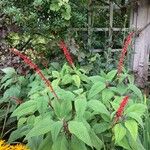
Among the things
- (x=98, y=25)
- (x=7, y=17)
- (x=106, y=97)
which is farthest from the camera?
(x=98, y=25)

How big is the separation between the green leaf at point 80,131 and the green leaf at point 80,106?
0.07 meters

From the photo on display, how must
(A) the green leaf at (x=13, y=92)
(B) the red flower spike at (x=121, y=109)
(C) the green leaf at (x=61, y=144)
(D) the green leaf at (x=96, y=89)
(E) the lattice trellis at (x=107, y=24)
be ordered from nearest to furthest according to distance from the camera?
(B) the red flower spike at (x=121, y=109) < (C) the green leaf at (x=61, y=144) < (D) the green leaf at (x=96, y=89) < (A) the green leaf at (x=13, y=92) < (E) the lattice trellis at (x=107, y=24)

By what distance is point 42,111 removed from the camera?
2.13 m

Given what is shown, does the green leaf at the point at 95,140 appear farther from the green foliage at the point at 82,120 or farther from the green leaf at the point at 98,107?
the green leaf at the point at 98,107

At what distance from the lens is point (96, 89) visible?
2381 millimetres

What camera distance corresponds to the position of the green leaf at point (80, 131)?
1955mm

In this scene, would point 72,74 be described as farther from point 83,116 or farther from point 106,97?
point 83,116

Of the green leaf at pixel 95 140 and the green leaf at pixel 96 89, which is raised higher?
the green leaf at pixel 96 89

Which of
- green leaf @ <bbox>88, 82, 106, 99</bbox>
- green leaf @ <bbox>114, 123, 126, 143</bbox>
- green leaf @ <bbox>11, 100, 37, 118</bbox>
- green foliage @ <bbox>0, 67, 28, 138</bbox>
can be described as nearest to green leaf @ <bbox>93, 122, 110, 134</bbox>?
green leaf @ <bbox>114, 123, 126, 143</bbox>

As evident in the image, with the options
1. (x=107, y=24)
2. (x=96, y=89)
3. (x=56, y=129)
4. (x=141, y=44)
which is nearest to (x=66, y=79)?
(x=96, y=89)

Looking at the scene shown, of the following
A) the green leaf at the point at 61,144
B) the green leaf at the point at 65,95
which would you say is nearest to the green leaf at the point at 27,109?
the green leaf at the point at 65,95

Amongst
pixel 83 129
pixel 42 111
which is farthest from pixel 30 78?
pixel 83 129

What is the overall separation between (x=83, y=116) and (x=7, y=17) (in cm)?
239

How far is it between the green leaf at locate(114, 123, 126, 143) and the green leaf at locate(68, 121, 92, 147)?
164 mm
